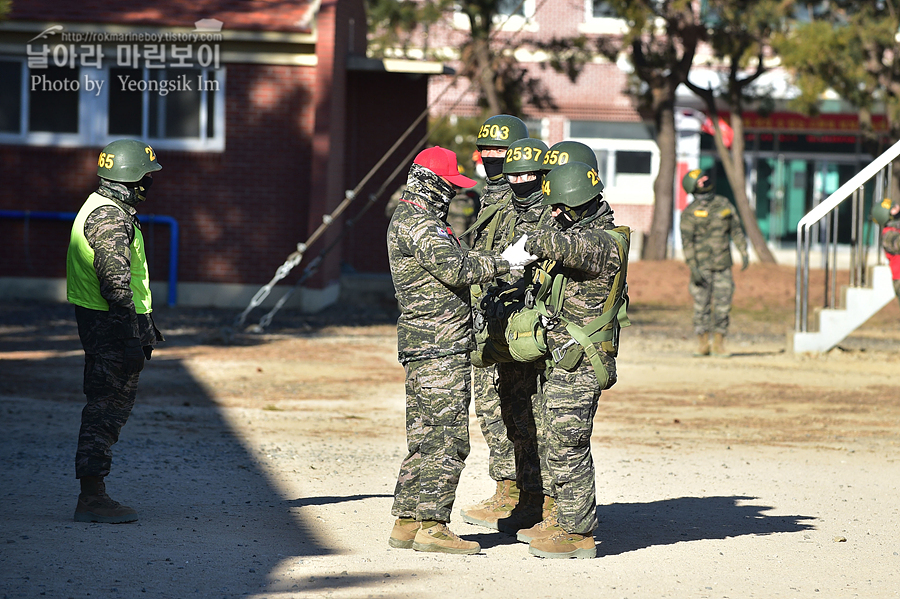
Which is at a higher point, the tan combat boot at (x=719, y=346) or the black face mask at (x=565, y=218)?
the black face mask at (x=565, y=218)

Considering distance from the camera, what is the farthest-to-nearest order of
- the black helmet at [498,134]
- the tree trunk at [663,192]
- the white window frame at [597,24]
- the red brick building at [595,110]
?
the white window frame at [597,24], the red brick building at [595,110], the tree trunk at [663,192], the black helmet at [498,134]

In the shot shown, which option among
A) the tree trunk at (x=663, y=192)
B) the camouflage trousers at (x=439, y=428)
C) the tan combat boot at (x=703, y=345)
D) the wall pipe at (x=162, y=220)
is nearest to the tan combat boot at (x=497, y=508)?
the camouflage trousers at (x=439, y=428)

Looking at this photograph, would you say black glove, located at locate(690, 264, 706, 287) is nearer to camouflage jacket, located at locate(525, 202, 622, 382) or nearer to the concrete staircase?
the concrete staircase

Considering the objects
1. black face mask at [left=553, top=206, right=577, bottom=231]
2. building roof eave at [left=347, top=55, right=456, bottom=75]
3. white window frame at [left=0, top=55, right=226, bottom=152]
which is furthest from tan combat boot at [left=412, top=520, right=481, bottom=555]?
building roof eave at [left=347, top=55, right=456, bottom=75]

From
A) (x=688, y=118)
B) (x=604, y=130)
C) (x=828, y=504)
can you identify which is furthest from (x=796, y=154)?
(x=828, y=504)

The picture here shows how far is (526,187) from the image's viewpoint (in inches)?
259

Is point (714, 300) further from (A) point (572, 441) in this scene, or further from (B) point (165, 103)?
(B) point (165, 103)

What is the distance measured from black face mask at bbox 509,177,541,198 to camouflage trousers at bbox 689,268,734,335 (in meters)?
8.12

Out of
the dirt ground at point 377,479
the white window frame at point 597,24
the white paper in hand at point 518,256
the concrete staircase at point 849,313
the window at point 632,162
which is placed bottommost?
the dirt ground at point 377,479

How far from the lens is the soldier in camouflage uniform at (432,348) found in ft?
19.2

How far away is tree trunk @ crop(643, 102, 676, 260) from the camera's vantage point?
1038 inches

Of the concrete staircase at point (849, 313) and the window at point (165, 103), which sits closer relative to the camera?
the concrete staircase at point (849, 313)

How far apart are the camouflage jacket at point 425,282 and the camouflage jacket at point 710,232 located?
868cm

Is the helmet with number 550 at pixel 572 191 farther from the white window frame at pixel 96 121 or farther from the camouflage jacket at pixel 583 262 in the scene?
the white window frame at pixel 96 121
